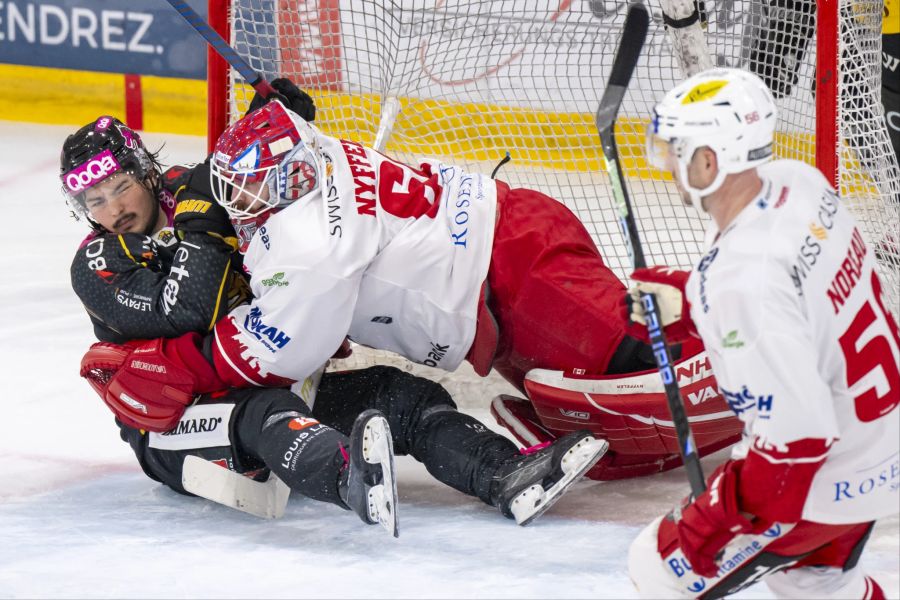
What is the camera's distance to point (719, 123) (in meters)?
1.83

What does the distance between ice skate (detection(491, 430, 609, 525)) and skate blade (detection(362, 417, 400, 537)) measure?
30 cm

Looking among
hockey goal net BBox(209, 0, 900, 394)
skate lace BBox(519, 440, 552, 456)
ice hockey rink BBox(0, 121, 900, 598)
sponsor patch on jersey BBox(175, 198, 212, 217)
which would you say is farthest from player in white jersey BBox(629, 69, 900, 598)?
hockey goal net BBox(209, 0, 900, 394)

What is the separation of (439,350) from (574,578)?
71cm

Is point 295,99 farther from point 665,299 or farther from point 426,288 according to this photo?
point 665,299

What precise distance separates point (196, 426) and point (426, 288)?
0.60 meters

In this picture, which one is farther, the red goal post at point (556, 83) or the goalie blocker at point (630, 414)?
the red goal post at point (556, 83)

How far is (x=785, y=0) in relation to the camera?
3.49m

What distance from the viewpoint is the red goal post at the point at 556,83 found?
3.40m

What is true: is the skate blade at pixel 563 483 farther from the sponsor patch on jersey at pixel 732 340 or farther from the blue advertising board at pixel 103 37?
the blue advertising board at pixel 103 37

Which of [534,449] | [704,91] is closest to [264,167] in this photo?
[534,449]

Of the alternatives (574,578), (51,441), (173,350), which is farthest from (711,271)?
(51,441)

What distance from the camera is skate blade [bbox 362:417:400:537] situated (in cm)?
257

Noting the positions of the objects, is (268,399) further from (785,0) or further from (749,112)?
(785,0)

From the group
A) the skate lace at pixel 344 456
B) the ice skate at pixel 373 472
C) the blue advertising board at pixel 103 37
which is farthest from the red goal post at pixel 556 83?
the blue advertising board at pixel 103 37
